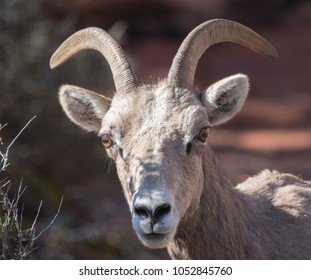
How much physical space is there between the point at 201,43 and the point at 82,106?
1.10m

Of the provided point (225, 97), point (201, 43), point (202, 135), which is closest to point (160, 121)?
point (202, 135)

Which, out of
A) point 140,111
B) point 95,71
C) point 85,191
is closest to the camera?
point 140,111

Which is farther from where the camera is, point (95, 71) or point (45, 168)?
point (95, 71)

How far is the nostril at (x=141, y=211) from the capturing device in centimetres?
553

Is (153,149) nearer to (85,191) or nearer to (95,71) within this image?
(85,191)

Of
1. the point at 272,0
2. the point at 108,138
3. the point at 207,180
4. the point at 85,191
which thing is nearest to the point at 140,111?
the point at 108,138

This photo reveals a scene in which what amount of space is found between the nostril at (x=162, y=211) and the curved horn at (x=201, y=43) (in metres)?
1.35

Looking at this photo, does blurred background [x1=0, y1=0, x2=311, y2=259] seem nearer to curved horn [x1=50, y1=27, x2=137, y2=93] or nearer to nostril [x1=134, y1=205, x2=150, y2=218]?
curved horn [x1=50, y1=27, x2=137, y2=93]

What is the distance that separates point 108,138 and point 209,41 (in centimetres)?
119

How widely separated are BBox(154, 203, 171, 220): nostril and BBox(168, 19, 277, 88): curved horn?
4.43 ft

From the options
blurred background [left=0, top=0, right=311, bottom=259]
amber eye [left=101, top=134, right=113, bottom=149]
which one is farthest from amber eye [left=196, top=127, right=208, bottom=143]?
blurred background [left=0, top=0, right=311, bottom=259]

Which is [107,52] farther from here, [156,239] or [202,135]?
[156,239]

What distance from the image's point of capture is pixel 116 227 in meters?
13.4
